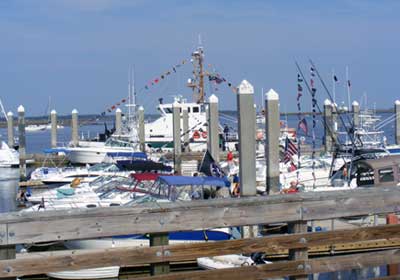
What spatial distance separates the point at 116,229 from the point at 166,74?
140 ft

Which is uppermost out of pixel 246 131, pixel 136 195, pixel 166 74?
pixel 166 74

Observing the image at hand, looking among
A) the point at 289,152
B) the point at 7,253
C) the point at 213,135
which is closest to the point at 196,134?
the point at 213,135

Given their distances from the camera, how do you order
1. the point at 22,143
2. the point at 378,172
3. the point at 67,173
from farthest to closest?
the point at 22,143 < the point at 67,173 < the point at 378,172

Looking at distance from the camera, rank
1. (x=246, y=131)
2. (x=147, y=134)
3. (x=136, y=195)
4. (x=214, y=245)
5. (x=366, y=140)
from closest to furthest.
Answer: (x=214, y=245)
(x=246, y=131)
(x=136, y=195)
(x=366, y=140)
(x=147, y=134)

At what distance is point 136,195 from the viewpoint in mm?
20938

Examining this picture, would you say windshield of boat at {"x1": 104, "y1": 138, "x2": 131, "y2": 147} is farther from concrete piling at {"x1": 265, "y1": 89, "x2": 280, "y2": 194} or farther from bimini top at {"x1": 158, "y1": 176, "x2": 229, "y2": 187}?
bimini top at {"x1": 158, "y1": 176, "x2": 229, "y2": 187}

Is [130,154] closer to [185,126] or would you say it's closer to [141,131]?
[185,126]

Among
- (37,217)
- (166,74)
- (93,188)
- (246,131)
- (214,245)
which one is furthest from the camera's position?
(166,74)

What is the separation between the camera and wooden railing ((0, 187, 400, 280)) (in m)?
5.06

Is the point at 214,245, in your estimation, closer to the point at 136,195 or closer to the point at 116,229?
the point at 116,229

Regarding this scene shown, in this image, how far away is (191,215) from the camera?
17.8 ft

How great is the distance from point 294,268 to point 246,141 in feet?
41.3

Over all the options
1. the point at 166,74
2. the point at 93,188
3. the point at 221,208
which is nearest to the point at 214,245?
the point at 221,208

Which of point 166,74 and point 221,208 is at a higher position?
point 166,74
